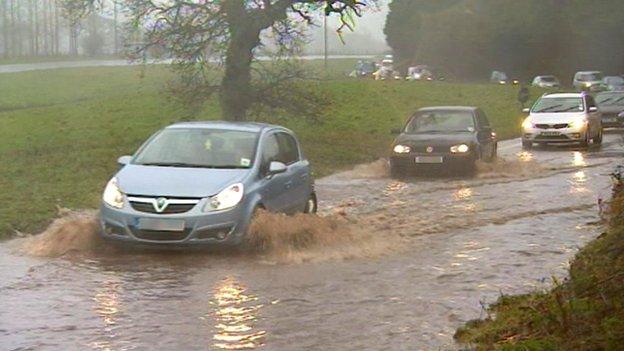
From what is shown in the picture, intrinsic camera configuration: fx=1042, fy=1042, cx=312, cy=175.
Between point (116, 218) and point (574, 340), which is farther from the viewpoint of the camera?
point (116, 218)

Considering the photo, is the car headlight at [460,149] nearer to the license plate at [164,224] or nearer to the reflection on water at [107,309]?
the license plate at [164,224]

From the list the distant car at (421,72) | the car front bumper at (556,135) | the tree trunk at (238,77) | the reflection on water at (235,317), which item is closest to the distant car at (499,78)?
the distant car at (421,72)

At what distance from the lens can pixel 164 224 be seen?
10.4 metres

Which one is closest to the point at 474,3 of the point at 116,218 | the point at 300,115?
the point at 300,115

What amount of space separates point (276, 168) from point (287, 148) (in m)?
1.28

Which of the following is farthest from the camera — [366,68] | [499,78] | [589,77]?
[366,68]

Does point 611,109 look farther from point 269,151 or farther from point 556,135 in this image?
point 269,151

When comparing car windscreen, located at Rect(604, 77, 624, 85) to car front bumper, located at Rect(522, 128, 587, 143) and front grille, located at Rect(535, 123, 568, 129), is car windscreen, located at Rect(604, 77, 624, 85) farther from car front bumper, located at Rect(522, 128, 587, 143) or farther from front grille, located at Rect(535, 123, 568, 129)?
car front bumper, located at Rect(522, 128, 587, 143)

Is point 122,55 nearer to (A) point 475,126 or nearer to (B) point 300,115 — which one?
(B) point 300,115

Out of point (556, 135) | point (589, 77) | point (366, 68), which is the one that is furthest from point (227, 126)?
point (366, 68)

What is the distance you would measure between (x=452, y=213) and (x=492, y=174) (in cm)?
581

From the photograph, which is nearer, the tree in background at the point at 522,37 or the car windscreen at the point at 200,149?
the car windscreen at the point at 200,149

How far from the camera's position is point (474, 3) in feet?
246

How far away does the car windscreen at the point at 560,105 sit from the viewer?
94.6 feet
